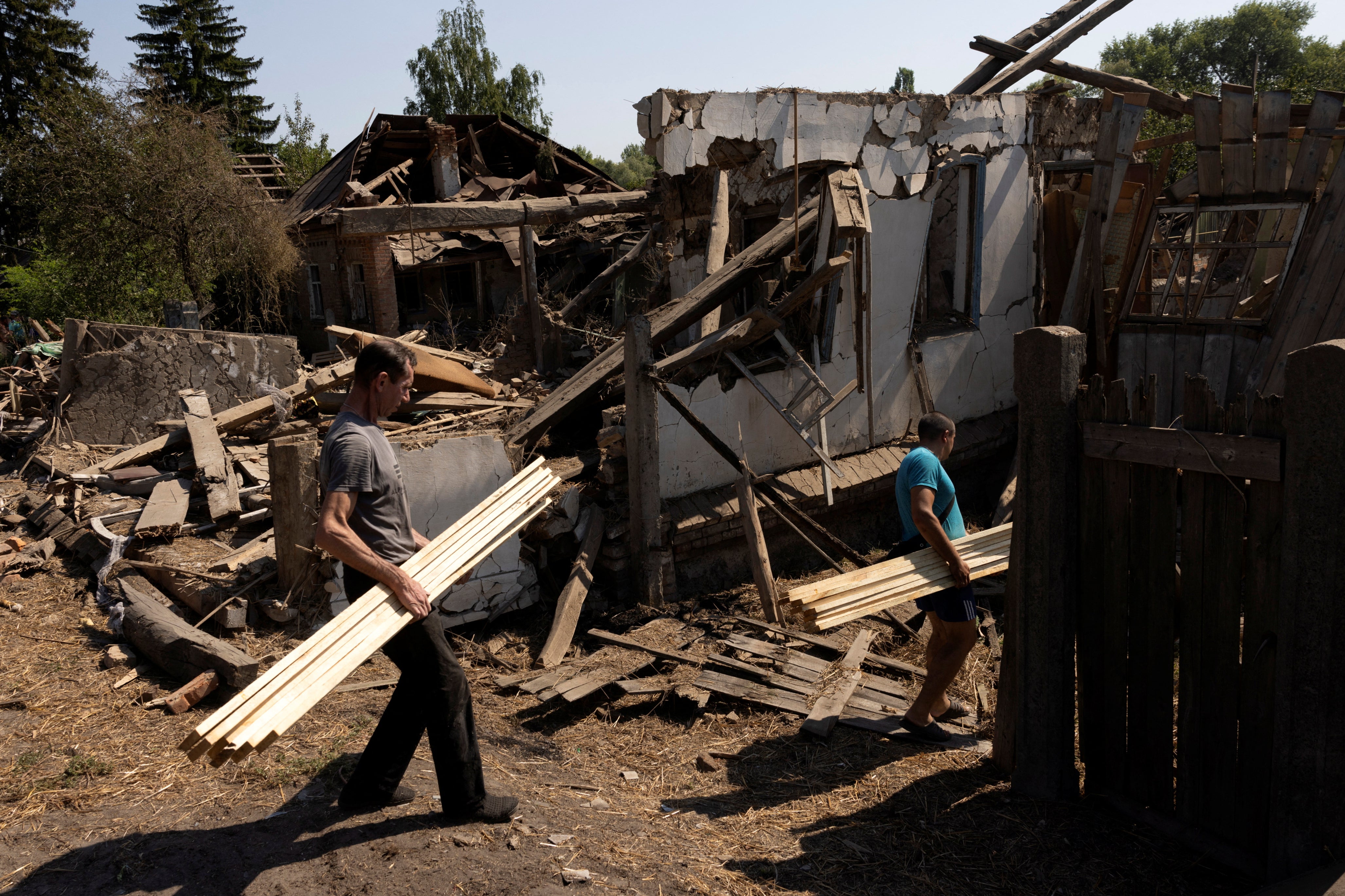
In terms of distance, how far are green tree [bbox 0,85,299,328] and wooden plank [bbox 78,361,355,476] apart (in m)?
8.80

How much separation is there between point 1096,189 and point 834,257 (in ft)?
11.7

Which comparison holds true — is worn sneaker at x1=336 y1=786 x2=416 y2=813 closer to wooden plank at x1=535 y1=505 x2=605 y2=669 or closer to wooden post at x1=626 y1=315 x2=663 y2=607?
wooden plank at x1=535 y1=505 x2=605 y2=669

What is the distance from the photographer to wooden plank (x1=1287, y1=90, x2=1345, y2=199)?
276 inches

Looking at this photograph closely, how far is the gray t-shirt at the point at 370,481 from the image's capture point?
10.3 feet

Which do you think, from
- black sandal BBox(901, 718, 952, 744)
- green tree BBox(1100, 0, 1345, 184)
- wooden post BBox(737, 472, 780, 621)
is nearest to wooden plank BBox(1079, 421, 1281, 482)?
black sandal BBox(901, 718, 952, 744)

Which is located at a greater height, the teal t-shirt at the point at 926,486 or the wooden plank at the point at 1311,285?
the wooden plank at the point at 1311,285

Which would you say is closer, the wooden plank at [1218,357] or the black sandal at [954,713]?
the black sandal at [954,713]

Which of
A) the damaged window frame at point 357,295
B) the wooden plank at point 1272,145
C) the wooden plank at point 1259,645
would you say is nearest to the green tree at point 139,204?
the damaged window frame at point 357,295

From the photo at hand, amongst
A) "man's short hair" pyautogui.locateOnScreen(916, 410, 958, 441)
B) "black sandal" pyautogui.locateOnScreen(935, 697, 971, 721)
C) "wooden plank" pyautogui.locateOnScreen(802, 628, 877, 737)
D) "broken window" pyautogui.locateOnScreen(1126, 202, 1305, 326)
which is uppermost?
"broken window" pyautogui.locateOnScreen(1126, 202, 1305, 326)

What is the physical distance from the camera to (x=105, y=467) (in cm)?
763

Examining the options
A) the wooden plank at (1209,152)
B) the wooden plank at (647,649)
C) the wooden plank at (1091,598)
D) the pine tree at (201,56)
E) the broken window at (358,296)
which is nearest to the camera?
the wooden plank at (1091,598)

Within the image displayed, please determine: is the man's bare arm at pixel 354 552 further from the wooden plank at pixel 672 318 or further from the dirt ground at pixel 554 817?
the wooden plank at pixel 672 318

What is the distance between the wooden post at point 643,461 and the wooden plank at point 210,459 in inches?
129

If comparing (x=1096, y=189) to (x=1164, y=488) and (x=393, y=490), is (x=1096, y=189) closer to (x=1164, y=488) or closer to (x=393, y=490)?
(x=1164, y=488)
